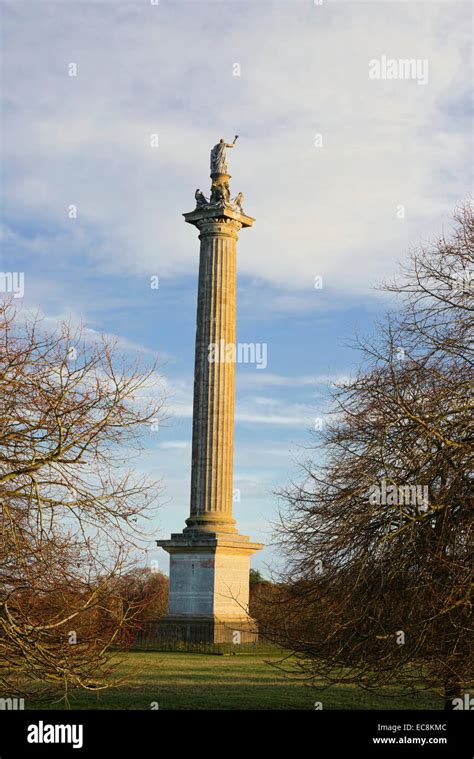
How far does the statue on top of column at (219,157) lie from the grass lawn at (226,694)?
64.6 ft

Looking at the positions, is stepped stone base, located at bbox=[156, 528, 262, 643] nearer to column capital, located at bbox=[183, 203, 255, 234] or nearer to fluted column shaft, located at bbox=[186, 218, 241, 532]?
fluted column shaft, located at bbox=[186, 218, 241, 532]

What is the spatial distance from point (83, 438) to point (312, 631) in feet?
15.4

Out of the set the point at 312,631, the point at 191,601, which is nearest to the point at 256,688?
the point at 312,631

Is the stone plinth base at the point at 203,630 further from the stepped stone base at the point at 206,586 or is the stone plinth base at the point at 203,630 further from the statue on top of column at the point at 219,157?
the statue on top of column at the point at 219,157

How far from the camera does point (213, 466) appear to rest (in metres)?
34.4

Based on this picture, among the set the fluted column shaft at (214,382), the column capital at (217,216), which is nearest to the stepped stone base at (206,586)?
the fluted column shaft at (214,382)

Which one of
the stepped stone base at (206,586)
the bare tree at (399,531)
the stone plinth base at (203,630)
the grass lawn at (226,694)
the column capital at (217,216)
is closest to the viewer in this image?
the bare tree at (399,531)

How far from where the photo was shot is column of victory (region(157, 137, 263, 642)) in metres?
32.8

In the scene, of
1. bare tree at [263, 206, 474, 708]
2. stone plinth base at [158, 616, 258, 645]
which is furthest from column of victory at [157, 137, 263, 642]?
bare tree at [263, 206, 474, 708]

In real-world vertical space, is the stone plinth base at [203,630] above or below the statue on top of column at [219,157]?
below

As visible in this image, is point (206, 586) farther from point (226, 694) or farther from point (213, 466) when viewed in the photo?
point (226, 694)

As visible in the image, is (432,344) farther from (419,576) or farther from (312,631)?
(312,631)

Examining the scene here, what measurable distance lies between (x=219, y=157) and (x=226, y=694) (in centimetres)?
2377

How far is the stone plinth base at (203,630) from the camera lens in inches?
1257
